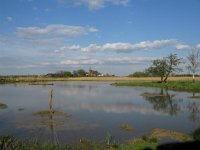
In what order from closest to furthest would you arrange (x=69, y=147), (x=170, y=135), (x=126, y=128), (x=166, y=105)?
1. (x=69, y=147)
2. (x=170, y=135)
3. (x=126, y=128)
4. (x=166, y=105)

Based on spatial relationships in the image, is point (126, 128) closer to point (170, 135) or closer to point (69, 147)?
point (170, 135)

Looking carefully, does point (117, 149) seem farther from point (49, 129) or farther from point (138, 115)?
point (138, 115)

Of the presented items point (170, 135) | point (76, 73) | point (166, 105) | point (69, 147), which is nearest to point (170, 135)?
point (170, 135)

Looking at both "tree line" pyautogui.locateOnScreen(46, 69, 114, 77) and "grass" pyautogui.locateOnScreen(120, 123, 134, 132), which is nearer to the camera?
"grass" pyautogui.locateOnScreen(120, 123, 134, 132)

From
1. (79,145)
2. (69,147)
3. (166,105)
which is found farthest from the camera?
(166,105)

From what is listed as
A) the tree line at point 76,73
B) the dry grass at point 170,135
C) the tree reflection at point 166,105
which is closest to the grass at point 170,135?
the dry grass at point 170,135

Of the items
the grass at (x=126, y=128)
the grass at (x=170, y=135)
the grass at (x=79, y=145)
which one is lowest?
the grass at (x=126, y=128)

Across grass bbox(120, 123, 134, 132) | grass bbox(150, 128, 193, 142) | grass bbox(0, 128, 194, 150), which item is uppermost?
grass bbox(0, 128, 194, 150)

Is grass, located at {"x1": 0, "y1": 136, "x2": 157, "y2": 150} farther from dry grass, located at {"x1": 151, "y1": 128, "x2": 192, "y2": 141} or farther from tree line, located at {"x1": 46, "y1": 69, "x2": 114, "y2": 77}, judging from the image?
tree line, located at {"x1": 46, "y1": 69, "x2": 114, "y2": 77}

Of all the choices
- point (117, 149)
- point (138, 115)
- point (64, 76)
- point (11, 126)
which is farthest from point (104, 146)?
point (64, 76)

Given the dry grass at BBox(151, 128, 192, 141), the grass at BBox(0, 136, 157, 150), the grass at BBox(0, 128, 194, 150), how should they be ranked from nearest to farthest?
1. the grass at BBox(0, 136, 157, 150)
2. the grass at BBox(0, 128, 194, 150)
3. the dry grass at BBox(151, 128, 192, 141)

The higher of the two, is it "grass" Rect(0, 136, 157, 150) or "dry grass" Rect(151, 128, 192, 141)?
"grass" Rect(0, 136, 157, 150)

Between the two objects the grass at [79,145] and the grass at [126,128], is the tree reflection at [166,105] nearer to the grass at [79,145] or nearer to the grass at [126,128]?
the grass at [126,128]

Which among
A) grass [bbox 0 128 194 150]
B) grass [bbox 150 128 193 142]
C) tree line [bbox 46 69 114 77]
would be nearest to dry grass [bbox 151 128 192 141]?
grass [bbox 150 128 193 142]
